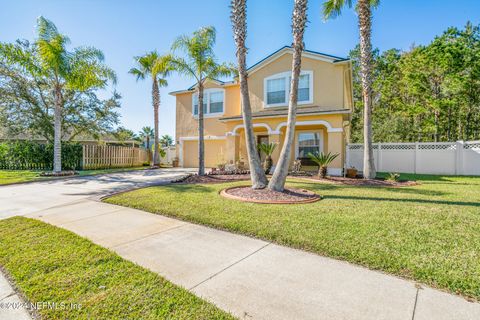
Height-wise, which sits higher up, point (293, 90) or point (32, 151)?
point (293, 90)

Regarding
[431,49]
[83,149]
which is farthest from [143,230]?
[431,49]

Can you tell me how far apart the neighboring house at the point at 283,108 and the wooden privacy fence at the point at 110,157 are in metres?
7.51

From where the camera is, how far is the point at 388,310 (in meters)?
2.32

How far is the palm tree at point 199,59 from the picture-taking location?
11734mm

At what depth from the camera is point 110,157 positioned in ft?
63.6

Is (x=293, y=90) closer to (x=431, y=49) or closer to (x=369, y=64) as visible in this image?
(x=369, y=64)

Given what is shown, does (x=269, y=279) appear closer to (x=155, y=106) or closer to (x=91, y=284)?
(x=91, y=284)

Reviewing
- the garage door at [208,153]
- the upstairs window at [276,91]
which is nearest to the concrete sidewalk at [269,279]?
the upstairs window at [276,91]

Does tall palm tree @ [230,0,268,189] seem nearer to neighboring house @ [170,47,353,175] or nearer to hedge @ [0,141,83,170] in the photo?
neighboring house @ [170,47,353,175]

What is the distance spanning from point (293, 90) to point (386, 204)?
4.46 meters

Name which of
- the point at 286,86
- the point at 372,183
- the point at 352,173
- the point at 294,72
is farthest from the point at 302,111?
the point at 294,72

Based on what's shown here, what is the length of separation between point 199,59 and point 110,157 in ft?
41.2

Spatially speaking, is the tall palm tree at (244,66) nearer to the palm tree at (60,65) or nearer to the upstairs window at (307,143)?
the upstairs window at (307,143)

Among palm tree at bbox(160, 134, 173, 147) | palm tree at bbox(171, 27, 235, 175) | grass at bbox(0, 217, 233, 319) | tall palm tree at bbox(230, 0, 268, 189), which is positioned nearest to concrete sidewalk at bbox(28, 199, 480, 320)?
grass at bbox(0, 217, 233, 319)
